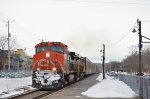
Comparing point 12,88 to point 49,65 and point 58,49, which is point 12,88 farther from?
point 58,49

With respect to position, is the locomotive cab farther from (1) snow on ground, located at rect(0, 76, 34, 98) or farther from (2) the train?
(1) snow on ground, located at rect(0, 76, 34, 98)

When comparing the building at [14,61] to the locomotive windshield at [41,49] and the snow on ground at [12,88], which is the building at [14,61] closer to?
the snow on ground at [12,88]

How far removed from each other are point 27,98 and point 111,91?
19.1 feet

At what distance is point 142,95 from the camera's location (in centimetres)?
2086

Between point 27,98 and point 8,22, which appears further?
point 8,22

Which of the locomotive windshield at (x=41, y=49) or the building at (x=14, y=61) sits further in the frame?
the building at (x=14, y=61)

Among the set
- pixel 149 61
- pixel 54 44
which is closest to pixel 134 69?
pixel 149 61

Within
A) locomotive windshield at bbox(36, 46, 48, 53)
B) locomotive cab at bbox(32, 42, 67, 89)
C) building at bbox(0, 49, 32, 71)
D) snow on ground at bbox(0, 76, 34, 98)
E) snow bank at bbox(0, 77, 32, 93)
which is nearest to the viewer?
snow on ground at bbox(0, 76, 34, 98)

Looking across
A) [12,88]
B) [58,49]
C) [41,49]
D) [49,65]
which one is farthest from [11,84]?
[49,65]

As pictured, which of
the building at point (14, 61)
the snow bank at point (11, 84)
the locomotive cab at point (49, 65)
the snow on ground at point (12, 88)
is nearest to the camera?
the snow on ground at point (12, 88)

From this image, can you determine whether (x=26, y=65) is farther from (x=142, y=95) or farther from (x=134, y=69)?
(x=142, y=95)

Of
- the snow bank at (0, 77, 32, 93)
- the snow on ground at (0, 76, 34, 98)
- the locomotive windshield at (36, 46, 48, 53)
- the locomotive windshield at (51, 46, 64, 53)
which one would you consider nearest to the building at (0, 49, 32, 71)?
the snow bank at (0, 77, 32, 93)

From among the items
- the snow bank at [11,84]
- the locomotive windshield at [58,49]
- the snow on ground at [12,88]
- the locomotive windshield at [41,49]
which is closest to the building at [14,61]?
the snow bank at [11,84]

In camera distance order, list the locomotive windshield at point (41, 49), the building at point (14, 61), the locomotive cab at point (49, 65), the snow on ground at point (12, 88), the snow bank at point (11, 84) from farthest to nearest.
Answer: the building at point (14, 61) → the locomotive windshield at point (41, 49) → the snow bank at point (11, 84) → the locomotive cab at point (49, 65) → the snow on ground at point (12, 88)
